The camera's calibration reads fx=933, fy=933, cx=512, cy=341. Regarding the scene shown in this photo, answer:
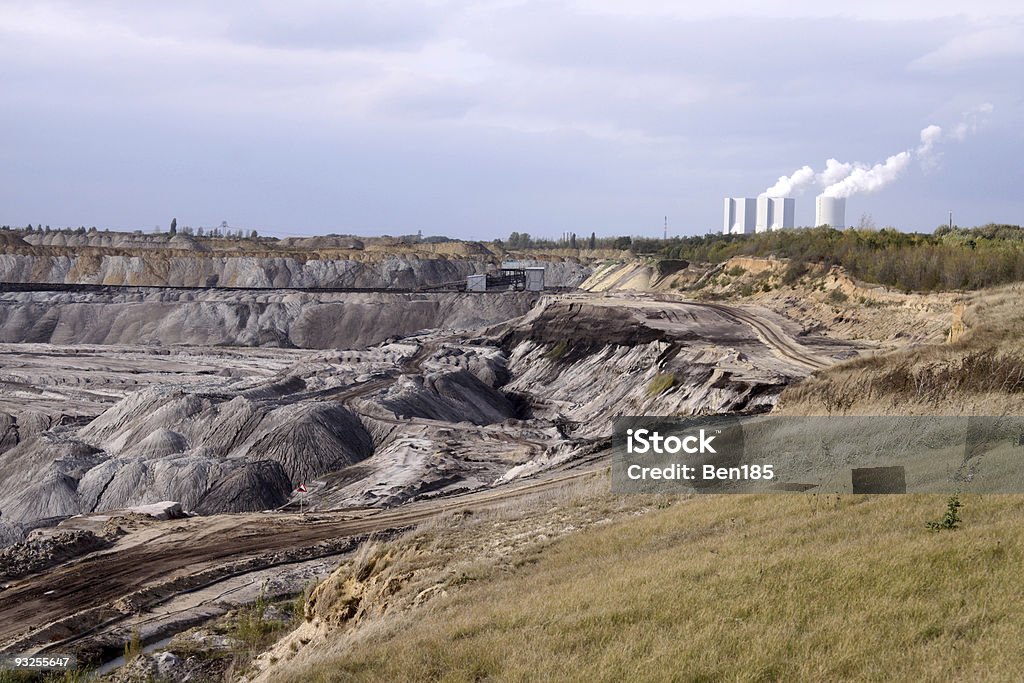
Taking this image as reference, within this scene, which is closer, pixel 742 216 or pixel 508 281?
pixel 508 281

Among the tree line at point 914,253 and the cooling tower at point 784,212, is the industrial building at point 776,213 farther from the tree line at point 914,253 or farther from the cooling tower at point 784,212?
the tree line at point 914,253

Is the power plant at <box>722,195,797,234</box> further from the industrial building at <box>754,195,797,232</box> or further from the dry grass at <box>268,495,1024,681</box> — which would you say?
the dry grass at <box>268,495,1024,681</box>

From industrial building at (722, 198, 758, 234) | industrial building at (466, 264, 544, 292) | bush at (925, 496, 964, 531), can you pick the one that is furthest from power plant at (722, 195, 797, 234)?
bush at (925, 496, 964, 531)

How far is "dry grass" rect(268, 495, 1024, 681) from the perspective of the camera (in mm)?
8305

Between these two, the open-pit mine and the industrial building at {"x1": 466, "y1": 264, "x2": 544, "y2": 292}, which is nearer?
the open-pit mine

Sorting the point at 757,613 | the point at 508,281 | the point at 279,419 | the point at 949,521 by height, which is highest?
the point at 508,281

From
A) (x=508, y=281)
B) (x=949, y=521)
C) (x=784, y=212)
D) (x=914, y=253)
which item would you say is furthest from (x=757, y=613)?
(x=784, y=212)

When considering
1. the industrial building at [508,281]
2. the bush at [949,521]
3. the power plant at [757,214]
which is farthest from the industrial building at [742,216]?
the bush at [949,521]

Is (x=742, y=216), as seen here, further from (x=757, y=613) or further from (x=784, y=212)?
(x=757, y=613)

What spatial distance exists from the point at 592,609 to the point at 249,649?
27.9 feet

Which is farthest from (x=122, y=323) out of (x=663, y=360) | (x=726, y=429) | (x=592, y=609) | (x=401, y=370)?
(x=592, y=609)

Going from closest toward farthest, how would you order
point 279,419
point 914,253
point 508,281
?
point 279,419 < point 914,253 < point 508,281

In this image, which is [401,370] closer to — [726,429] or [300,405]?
[300,405]

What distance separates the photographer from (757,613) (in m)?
9.47
